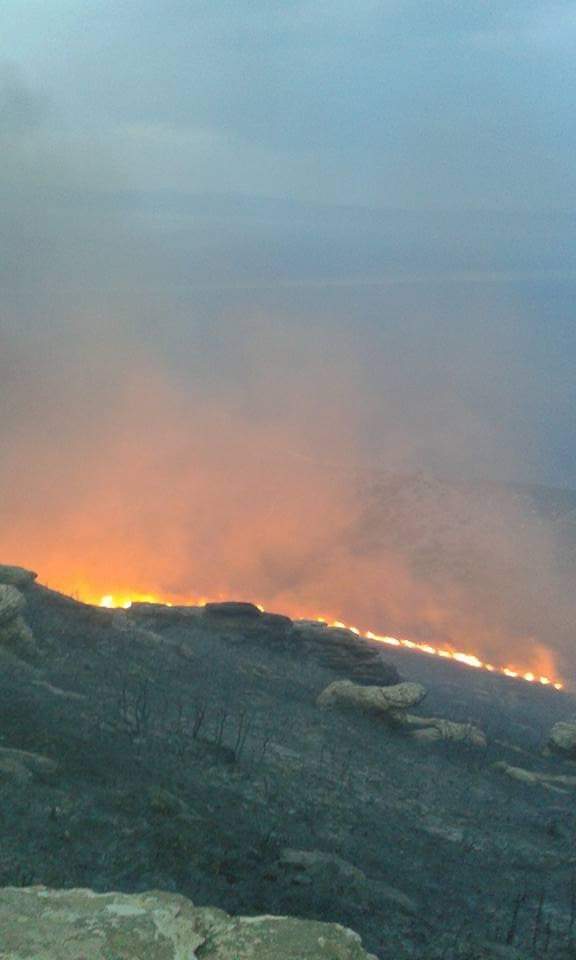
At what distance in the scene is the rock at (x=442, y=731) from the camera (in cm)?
2142

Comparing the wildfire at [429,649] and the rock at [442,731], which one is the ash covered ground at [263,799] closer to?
the rock at [442,731]

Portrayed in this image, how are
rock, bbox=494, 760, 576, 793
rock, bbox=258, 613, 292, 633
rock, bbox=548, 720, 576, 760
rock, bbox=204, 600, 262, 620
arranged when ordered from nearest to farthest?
rock, bbox=494, 760, 576, 793 < rock, bbox=548, 720, 576, 760 < rock, bbox=258, 613, 292, 633 < rock, bbox=204, 600, 262, 620

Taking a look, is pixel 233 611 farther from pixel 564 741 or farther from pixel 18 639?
pixel 18 639

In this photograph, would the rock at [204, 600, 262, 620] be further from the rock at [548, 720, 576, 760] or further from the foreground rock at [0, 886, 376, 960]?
the foreground rock at [0, 886, 376, 960]

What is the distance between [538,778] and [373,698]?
3843 mm

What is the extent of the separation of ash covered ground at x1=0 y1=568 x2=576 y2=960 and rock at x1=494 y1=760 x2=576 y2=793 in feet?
0.33

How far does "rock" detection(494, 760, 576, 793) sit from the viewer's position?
19.8 m

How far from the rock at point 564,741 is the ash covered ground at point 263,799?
379mm

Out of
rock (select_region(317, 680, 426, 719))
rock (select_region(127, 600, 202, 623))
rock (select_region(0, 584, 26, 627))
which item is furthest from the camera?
rock (select_region(127, 600, 202, 623))

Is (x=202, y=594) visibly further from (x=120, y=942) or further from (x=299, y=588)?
(x=120, y=942)

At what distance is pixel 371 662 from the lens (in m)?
27.9

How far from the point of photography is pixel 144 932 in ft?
16.6

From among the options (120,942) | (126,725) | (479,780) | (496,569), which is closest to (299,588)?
(496,569)

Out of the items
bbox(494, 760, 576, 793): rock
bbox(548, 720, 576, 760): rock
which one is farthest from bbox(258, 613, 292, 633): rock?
bbox(494, 760, 576, 793): rock
